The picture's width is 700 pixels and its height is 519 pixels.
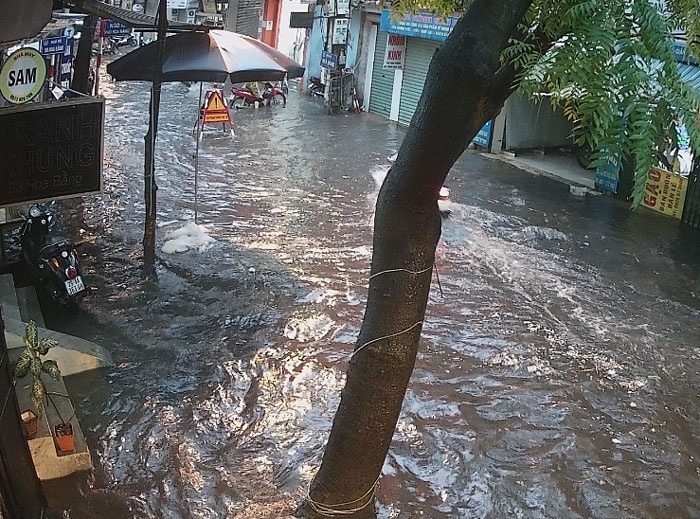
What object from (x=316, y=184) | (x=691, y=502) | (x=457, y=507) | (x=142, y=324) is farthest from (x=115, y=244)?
(x=691, y=502)

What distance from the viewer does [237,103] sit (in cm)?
2272

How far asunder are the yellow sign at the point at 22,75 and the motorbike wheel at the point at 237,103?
49.6 feet

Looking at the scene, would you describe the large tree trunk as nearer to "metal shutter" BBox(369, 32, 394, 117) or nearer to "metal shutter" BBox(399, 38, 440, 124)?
"metal shutter" BBox(399, 38, 440, 124)

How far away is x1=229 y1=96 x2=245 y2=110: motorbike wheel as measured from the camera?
73.4 feet

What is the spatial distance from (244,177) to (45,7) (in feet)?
28.8

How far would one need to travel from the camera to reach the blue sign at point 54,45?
40.8 feet

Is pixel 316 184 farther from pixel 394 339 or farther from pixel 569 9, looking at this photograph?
pixel 569 9

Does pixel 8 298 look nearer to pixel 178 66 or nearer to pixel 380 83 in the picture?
pixel 178 66

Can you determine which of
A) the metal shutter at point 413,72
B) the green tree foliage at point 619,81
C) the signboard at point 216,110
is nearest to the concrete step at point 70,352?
the green tree foliage at point 619,81

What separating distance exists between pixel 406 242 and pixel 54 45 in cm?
1072

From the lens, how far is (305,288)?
980 cm

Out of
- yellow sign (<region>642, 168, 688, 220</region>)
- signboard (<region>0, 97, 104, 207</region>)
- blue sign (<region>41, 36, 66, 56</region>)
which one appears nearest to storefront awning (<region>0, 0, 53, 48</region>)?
signboard (<region>0, 97, 104, 207</region>)

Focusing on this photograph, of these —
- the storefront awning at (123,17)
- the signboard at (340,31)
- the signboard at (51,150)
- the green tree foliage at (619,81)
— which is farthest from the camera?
the signboard at (340,31)

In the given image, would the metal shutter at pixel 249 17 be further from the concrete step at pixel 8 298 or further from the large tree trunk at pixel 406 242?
the large tree trunk at pixel 406 242
